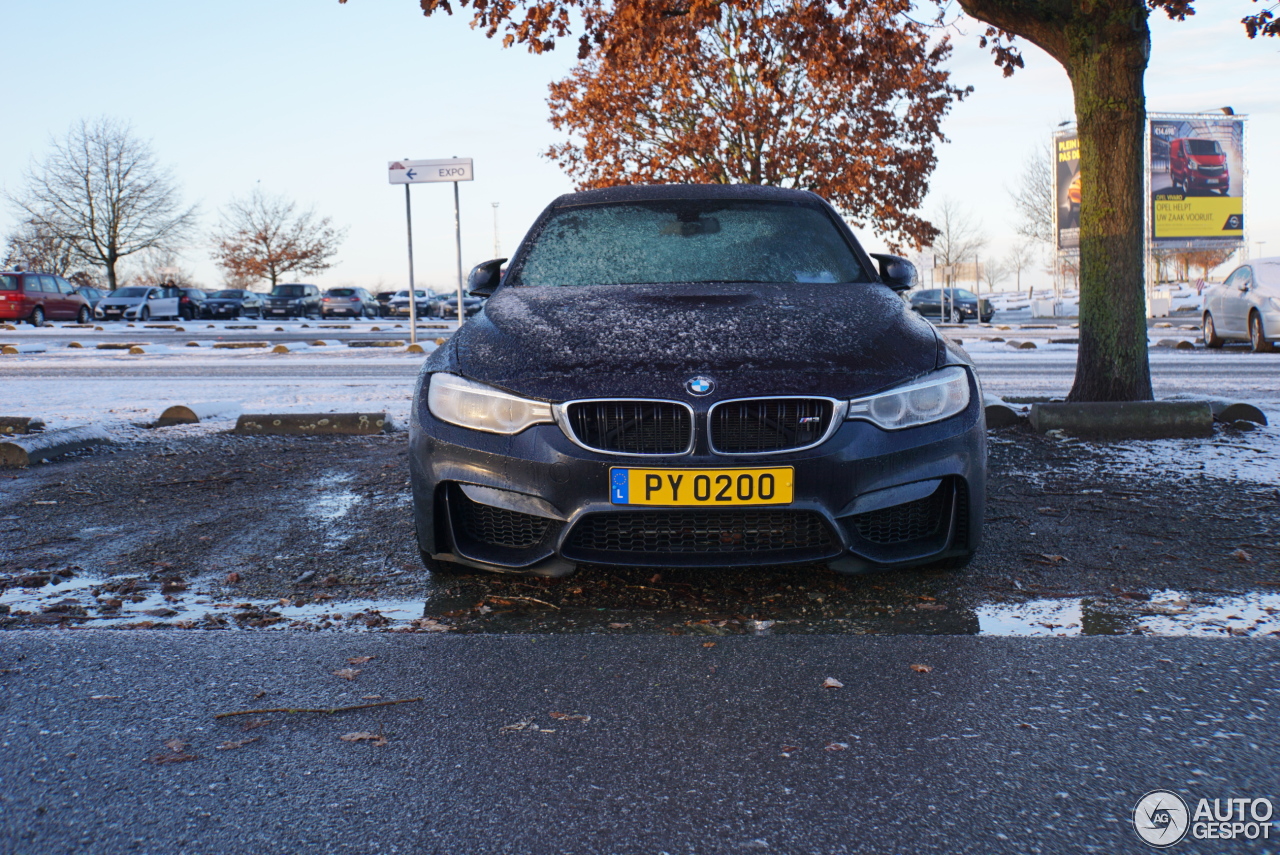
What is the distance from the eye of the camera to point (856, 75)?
9.96 meters

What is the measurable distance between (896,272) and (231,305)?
47.5 metres

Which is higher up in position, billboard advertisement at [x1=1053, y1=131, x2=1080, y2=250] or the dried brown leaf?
billboard advertisement at [x1=1053, y1=131, x2=1080, y2=250]

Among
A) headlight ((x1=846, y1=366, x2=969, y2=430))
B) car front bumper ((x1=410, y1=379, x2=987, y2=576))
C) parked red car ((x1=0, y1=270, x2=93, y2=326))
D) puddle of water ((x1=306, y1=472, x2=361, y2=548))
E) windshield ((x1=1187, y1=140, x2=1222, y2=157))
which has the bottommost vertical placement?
puddle of water ((x1=306, y1=472, x2=361, y2=548))

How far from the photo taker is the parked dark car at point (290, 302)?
4700cm

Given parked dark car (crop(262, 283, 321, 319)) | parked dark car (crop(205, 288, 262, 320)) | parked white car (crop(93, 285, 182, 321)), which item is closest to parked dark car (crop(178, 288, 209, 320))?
parked dark car (crop(205, 288, 262, 320))

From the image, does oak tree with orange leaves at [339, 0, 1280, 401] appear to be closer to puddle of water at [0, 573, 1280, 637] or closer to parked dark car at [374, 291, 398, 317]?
puddle of water at [0, 573, 1280, 637]

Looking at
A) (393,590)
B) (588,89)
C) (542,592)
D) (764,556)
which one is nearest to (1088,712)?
(764,556)

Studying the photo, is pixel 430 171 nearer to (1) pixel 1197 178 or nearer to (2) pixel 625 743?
(2) pixel 625 743

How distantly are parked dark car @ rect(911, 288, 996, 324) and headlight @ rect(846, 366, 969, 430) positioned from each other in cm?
3674

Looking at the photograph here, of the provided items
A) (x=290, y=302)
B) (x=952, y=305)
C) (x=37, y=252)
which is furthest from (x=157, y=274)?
(x=952, y=305)

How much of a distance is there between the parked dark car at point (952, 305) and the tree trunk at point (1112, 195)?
107ft

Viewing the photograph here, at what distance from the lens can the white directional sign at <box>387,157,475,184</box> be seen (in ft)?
47.5

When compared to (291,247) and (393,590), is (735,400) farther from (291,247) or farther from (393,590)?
(291,247)

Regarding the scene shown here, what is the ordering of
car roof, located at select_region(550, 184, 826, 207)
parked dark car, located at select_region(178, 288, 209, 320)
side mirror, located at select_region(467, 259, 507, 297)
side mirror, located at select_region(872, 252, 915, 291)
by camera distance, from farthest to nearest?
parked dark car, located at select_region(178, 288, 209, 320), car roof, located at select_region(550, 184, 826, 207), side mirror, located at select_region(467, 259, 507, 297), side mirror, located at select_region(872, 252, 915, 291)
